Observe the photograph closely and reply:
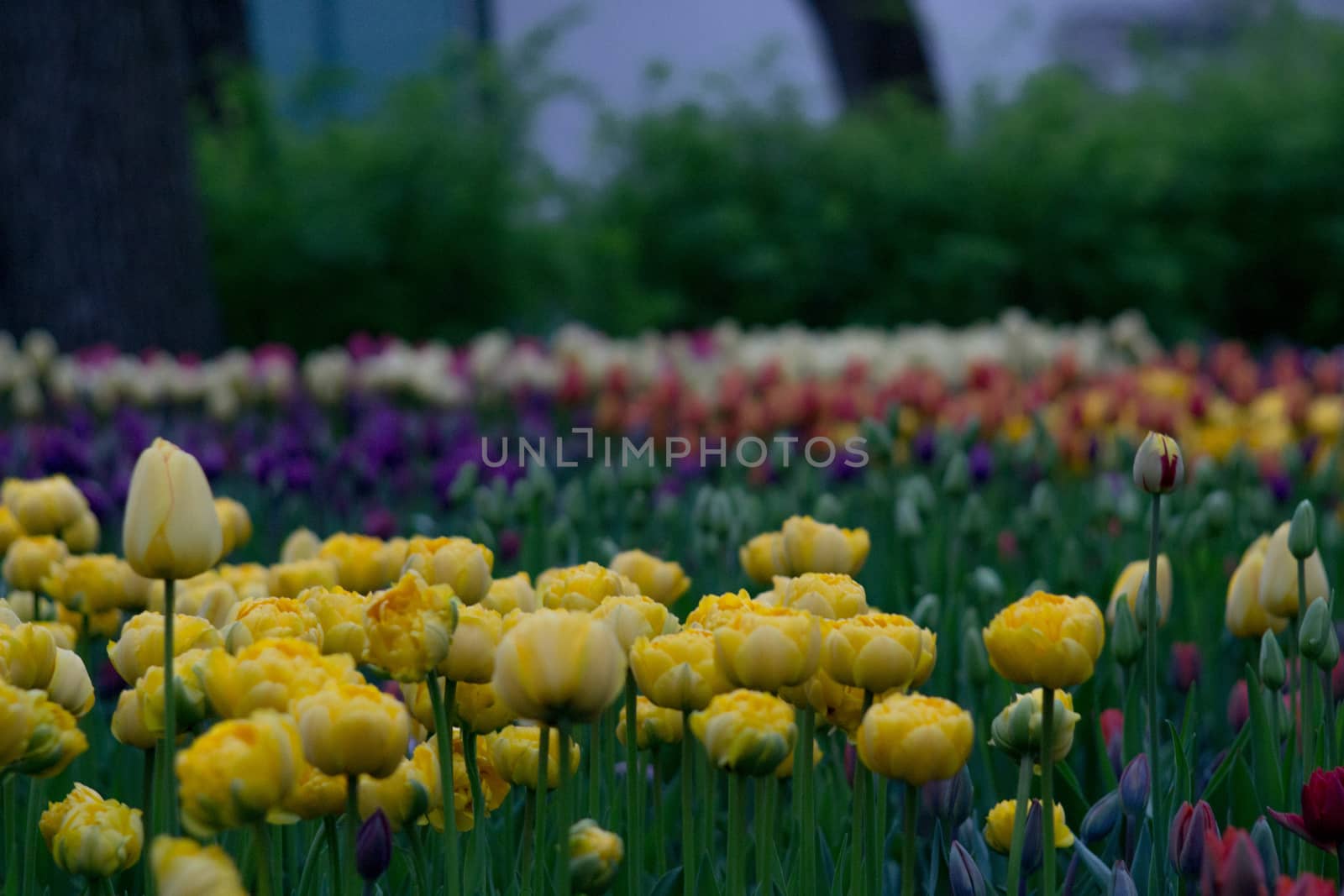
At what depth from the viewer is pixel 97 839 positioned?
127cm

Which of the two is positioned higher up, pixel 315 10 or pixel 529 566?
pixel 315 10

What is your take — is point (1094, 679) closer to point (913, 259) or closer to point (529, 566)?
point (529, 566)

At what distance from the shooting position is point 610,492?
330 centimetres

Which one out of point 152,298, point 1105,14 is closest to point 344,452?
point 152,298

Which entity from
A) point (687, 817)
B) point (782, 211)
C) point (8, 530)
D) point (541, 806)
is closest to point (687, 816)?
point (687, 817)

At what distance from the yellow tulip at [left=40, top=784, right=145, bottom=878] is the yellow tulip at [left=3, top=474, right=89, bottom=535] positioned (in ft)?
3.04

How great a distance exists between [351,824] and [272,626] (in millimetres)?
226

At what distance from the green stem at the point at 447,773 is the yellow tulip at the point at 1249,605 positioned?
3.37ft

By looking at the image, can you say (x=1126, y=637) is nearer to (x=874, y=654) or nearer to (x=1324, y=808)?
(x=1324, y=808)

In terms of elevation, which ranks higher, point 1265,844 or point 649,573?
point 649,573

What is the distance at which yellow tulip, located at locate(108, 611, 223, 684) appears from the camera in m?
1.35

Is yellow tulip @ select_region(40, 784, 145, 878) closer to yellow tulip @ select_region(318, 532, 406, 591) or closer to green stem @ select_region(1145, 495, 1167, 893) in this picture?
yellow tulip @ select_region(318, 532, 406, 591)

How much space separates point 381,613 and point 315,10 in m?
12.9

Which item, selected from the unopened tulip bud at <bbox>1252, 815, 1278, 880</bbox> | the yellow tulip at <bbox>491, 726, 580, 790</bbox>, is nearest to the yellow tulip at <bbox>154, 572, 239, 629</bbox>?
the yellow tulip at <bbox>491, 726, 580, 790</bbox>
